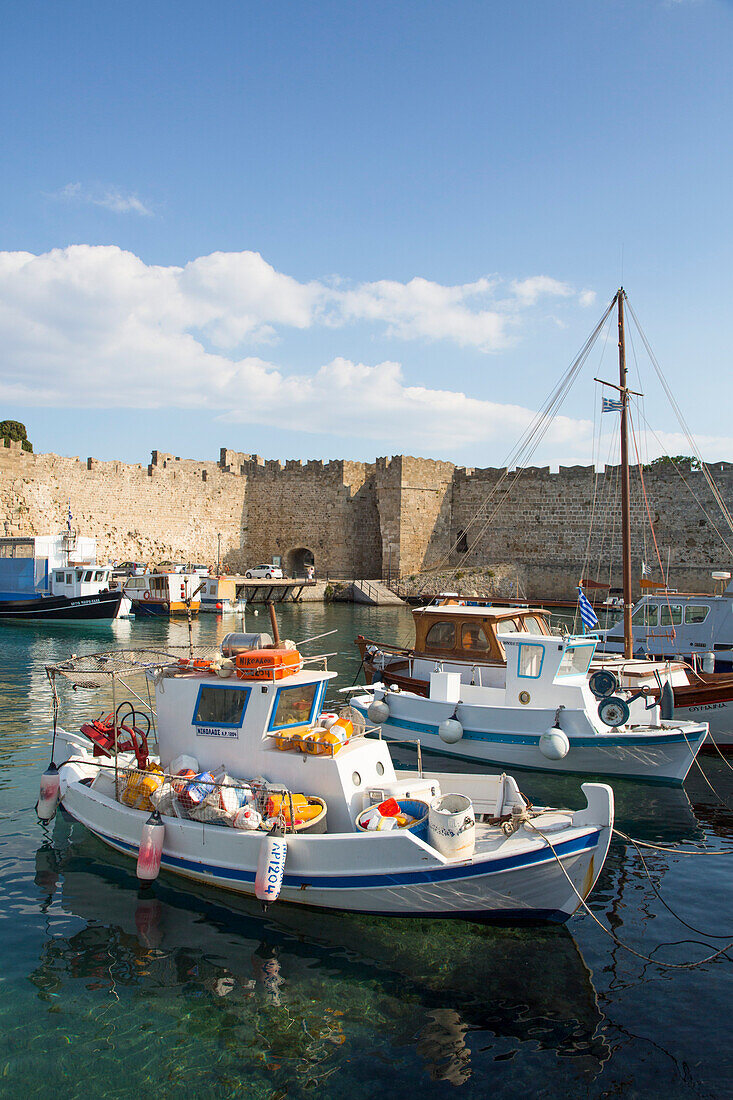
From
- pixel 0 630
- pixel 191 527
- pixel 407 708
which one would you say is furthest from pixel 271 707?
pixel 191 527

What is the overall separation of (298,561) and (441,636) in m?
28.5

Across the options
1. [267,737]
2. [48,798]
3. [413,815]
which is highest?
[267,737]

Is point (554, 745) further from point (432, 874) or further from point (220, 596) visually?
point (220, 596)

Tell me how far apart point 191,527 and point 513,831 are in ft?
107

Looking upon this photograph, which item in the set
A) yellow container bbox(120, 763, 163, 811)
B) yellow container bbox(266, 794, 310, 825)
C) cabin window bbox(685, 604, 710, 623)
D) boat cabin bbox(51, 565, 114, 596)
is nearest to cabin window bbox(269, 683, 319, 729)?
yellow container bbox(266, 794, 310, 825)

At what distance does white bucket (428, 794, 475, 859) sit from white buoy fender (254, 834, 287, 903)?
1.21 meters

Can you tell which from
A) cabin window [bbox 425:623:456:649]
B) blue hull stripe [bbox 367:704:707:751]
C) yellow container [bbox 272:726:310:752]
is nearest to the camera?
yellow container [bbox 272:726:310:752]

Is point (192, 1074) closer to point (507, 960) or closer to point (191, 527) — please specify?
point (507, 960)

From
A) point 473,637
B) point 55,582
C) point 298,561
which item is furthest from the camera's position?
point 298,561

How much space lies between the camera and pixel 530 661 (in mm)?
10656

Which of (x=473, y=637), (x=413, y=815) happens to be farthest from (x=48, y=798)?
(x=473, y=637)

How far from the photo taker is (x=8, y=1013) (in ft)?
16.4

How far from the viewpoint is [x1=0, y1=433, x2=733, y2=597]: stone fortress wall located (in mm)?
32125

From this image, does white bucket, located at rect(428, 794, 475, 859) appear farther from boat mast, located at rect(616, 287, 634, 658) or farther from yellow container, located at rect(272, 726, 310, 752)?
boat mast, located at rect(616, 287, 634, 658)
